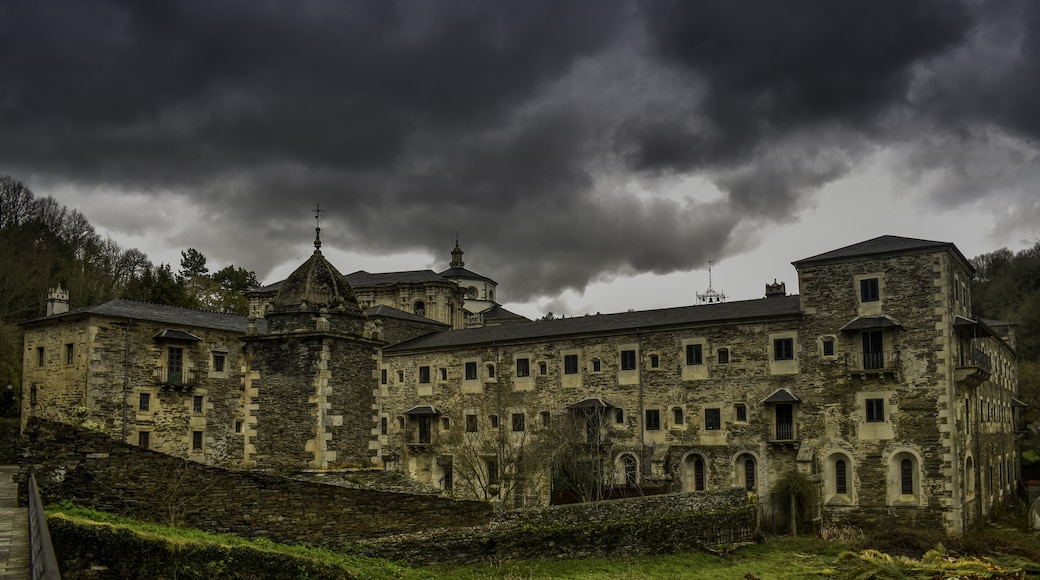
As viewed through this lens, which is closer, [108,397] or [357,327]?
[357,327]

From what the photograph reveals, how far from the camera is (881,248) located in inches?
1307

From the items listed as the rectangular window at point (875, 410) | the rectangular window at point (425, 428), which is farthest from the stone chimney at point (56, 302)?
the rectangular window at point (875, 410)

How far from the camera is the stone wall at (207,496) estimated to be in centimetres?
1427

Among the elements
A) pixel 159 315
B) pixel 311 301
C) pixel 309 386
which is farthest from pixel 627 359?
pixel 159 315

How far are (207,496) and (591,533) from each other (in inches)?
340

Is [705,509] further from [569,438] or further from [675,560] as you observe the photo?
[569,438]

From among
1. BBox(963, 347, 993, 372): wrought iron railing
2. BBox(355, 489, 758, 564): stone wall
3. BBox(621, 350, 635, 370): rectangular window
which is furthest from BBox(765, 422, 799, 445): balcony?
BBox(355, 489, 758, 564): stone wall

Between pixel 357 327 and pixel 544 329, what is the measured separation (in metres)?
21.5

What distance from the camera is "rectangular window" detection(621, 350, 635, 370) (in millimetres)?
38219

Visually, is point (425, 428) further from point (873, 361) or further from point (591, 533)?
point (591, 533)

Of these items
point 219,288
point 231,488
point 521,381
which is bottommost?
point 231,488

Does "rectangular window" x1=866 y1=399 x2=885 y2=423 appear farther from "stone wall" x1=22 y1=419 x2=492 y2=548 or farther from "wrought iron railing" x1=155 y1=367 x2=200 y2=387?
"wrought iron railing" x1=155 y1=367 x2=200 y2=387

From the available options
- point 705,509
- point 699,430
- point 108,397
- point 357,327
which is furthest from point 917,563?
point 108,397

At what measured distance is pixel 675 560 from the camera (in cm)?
2058
